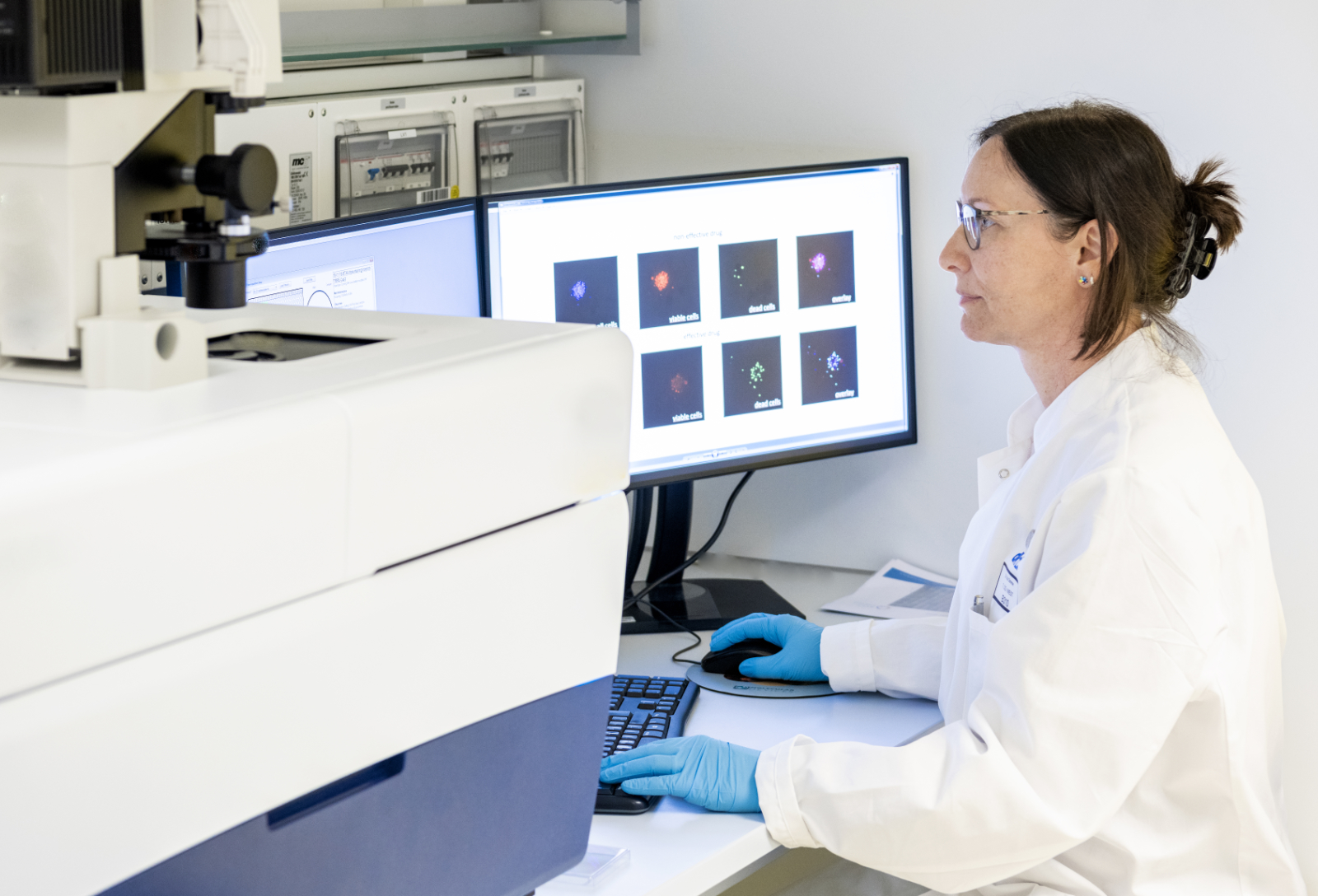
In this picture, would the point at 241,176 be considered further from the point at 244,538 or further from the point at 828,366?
the point at 828,366

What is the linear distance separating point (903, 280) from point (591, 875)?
1.03 m

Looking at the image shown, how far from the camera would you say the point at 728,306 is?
1.73m

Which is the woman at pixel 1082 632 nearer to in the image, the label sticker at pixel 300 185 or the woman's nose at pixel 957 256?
the woman's nose at pixel 957 256

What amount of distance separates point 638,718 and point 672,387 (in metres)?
0.49

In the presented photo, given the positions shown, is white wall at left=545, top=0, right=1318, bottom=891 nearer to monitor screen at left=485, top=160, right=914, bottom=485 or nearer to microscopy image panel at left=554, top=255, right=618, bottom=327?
monitor screen at left=485, top=160, right=914, bottom=485

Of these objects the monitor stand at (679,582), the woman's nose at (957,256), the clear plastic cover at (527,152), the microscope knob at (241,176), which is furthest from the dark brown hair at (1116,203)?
the microscope knob at (241,176)

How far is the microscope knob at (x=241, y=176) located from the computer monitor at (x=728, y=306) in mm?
899

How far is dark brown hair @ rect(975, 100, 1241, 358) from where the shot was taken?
138cm

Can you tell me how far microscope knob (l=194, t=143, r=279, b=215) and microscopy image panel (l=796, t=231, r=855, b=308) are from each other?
3.77 ft

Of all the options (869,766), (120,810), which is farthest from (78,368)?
(869,766)

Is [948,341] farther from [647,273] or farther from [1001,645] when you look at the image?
[1001,645]

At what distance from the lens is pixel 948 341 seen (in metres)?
1.85

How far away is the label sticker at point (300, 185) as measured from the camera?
5.16 ft

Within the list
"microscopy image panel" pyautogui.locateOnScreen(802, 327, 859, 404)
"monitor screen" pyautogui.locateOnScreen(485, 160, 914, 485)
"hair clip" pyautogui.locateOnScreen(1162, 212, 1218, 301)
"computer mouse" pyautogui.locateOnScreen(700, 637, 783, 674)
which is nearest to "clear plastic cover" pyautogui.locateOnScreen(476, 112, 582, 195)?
"monitor screen" pyautogui.locateOnScreen(485, 160, 914, 485)
